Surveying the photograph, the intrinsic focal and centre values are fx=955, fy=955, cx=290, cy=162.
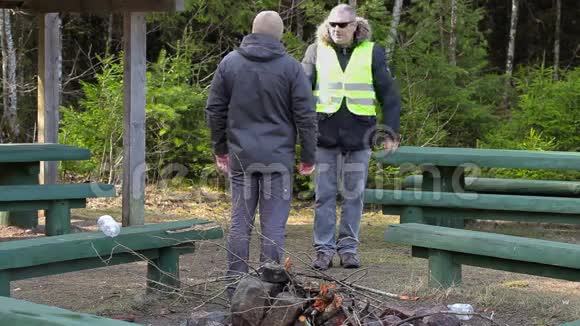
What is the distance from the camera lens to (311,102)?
588cm

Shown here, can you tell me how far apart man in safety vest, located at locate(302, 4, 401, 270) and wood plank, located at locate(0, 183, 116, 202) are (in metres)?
2.12

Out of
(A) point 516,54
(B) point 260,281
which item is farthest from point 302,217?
(A) point 516,54

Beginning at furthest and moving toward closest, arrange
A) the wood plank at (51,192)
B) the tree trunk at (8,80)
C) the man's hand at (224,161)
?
the tree trunk at (8,80) → the wood plank at (51,192) → the man's hand at (224,161)

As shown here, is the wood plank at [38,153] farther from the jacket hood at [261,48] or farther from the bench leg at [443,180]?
the jacket hood at [261,48]

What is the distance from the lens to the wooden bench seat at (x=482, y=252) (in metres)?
5.51

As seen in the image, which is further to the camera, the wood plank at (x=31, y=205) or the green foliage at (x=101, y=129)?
the green foliage at (x=101, y=129)

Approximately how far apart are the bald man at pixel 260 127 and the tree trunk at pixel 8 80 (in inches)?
369

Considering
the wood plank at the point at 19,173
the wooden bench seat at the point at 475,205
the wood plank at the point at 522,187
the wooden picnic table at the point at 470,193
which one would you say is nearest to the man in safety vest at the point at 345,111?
the wooden picnic table at the point at 470,193

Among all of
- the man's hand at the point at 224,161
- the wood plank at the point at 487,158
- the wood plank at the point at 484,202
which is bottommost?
the wood plank at the point at 484,202

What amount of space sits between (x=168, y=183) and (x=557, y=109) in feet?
16.3

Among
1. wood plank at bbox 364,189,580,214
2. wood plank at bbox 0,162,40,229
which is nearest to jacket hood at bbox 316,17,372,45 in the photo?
wood plank at bbox 364,189,580,214

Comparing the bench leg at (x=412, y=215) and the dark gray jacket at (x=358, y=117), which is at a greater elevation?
the dark gray jacket at (x=358, y=117)

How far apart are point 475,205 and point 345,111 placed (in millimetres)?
1844

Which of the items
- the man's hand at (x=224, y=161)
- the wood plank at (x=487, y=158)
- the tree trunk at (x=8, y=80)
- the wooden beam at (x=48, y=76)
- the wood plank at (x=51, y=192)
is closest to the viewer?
the man's hand at (x=224, y=161)
